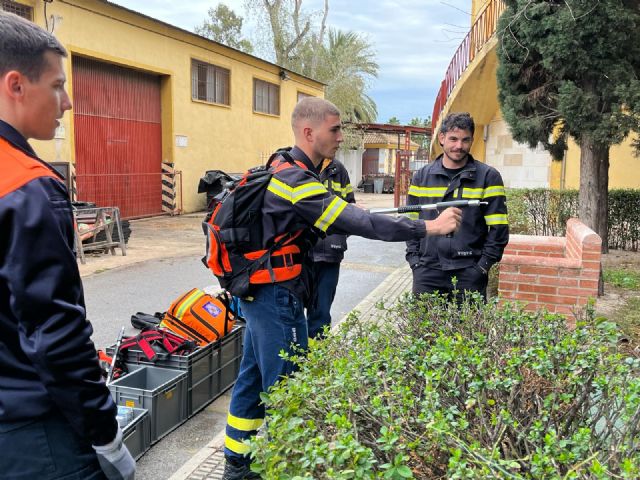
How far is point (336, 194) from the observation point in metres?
5.21

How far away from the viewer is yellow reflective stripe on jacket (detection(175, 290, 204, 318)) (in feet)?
14.3

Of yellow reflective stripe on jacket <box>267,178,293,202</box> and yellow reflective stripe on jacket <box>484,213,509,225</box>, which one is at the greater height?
yellow reflective stripe on jacket <box>267,178,293,202</box>

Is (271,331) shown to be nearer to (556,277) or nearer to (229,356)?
(229,356)

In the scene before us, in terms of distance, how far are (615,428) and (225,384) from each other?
319cm

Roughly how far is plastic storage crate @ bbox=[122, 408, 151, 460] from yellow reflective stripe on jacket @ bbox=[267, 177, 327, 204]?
1603mm

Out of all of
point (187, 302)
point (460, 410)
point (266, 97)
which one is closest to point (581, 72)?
point (187, 302)

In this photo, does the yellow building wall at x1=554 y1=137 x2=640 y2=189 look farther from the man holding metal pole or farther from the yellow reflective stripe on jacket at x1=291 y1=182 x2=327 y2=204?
the yellow reflective stripe on jacket at x1=291 y1=182 x2=327 y2=204

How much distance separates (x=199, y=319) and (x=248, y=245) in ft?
5.08

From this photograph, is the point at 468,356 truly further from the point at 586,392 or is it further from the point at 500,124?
the point at 500,124

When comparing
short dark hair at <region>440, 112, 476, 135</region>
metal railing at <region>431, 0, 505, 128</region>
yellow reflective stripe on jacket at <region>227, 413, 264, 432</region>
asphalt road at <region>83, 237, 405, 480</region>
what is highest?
metal railing at <region>431, 0, 505, 128</region>

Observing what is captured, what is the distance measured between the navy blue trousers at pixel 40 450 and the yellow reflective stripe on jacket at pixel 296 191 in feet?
5.05

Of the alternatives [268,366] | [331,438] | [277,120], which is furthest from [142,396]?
[277,120]

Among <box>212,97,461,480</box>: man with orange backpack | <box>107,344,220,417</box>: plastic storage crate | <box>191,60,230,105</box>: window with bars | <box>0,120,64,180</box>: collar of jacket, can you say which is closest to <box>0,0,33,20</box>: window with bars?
<box>191,60,230,105</box>: window with bars

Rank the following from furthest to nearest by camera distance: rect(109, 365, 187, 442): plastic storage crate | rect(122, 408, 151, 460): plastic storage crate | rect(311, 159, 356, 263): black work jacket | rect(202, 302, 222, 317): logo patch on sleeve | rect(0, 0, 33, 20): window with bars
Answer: rect(0, 0, 33, 20): window with bars < rect(311, 159, 356, 263): black work jacket < rect(202, 302, 222, 317): logo patch on sleeve < rect(109, 365, 187, 442): plastic storage crate < rect(122, 408, 151, 460): plastic storage crate
